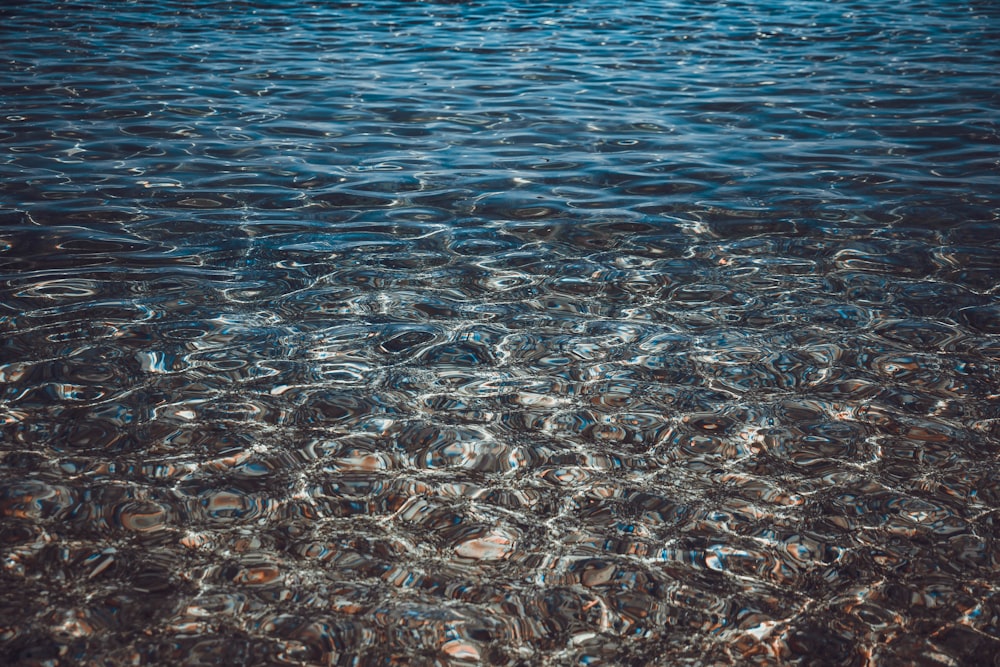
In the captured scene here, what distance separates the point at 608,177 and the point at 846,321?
2068mm

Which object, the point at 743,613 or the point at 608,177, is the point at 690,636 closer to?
the point at 743,613

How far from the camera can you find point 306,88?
679 centimetres

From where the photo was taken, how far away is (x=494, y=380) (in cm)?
300

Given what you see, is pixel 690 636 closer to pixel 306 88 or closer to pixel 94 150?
pixel 94 150

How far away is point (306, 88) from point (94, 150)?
6.47 feet

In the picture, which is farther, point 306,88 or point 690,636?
point 306,88

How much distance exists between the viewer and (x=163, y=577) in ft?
6.86

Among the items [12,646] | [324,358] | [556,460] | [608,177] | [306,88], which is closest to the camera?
[12,646]

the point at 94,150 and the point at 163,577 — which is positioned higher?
the point at 94,150

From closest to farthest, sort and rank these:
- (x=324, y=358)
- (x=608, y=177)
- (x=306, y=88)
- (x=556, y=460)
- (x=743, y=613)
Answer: (x=743, y=613) → (x=556, y=460) → (x=324, y=358) → (x=608, y=177) → (x=306, y=88)

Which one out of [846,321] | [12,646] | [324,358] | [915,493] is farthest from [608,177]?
[12,646]

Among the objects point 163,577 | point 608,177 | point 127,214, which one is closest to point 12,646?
point 163,577

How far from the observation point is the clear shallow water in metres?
2.03

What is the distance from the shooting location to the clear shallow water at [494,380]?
80.0 inches
